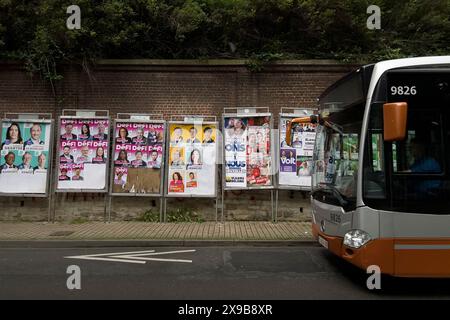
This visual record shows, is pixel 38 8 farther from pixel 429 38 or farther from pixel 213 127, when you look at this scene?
pixel 429 38

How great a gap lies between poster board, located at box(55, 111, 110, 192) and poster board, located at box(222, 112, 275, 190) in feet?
9.69

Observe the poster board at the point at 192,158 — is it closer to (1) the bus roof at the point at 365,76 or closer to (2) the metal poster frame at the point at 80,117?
(2) the metal poster frame at the point at 80,117

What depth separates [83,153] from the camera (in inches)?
428

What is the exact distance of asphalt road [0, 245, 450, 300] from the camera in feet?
18.7

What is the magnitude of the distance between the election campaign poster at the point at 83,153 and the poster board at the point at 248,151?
296 centimetres

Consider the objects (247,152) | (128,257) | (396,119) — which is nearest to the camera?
(396,119)

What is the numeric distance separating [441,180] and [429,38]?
26.6ft

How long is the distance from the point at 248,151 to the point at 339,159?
183 inches

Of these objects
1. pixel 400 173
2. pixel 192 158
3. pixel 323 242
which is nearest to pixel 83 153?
pixel 192 158

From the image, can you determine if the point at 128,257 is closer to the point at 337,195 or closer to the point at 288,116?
the point at 337,195

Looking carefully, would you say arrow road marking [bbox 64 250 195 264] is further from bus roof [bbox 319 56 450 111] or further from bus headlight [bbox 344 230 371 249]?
bus roof [bbox 319 56 450 111]
